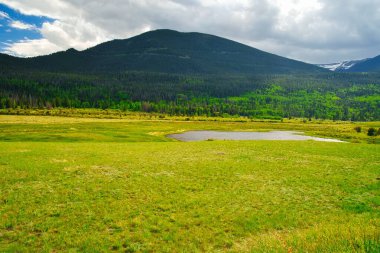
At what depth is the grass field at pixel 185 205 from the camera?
45.7 ft

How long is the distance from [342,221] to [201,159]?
20681 mm

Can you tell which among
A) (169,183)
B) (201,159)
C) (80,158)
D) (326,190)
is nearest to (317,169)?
(326,190)

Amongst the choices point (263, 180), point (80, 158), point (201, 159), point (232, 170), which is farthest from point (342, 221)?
point (80, 158)

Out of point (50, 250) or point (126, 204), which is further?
point (126, 204)

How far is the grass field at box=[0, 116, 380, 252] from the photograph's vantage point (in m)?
13.9

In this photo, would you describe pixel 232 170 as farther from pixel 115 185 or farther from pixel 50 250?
pixel 50 250

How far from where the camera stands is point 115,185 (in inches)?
920

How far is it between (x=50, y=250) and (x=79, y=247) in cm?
135

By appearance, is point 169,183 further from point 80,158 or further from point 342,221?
point 80,158

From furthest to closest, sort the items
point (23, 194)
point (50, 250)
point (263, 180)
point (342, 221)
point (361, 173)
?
1. point (361, 173)
2. point (263, 180)
3. point (23, 194)
4. point (342, 221)
5. point (50, 250)

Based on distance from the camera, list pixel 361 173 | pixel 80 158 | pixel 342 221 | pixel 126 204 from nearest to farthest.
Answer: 1. pixel 342 221
2. pixel 126 204
3. pixel 361 173
4. pixel 80 158

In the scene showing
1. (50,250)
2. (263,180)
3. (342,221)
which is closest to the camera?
(50,250)

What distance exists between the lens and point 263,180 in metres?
26.2

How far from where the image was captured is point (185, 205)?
764 inches
